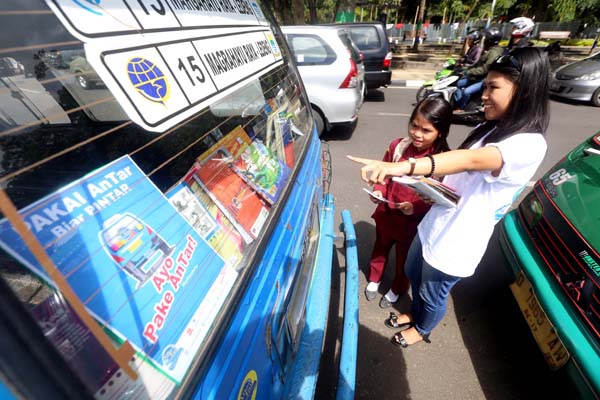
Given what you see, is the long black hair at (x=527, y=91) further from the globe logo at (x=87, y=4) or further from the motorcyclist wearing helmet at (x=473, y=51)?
the motorcyclist wearing helmet at (x=473, y=51)

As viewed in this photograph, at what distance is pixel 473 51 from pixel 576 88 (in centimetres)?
244

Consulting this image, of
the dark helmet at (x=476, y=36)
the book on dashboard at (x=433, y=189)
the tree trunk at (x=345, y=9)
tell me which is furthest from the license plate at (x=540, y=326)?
the tree trunk at (x=345, y=9)

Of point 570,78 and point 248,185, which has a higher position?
point 248,185

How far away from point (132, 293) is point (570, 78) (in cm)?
913

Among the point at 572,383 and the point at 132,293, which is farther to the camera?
the point at 572,383

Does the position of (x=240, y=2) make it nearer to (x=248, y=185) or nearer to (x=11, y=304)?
(x=248, y=185)

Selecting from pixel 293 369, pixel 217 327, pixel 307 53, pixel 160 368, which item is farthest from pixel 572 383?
pixel 307 53

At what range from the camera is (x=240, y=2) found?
1228mm

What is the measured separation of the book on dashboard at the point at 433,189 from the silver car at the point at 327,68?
3578mm

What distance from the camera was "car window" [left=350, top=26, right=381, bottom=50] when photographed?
714 cm

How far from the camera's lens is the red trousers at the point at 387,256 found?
2000mm

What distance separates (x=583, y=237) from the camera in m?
1.36

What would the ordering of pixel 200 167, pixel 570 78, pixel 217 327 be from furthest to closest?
pixel 570 78
pixel 200 167
pixel 217 327

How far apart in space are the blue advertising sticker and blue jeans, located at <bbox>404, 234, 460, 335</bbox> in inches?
50.4
